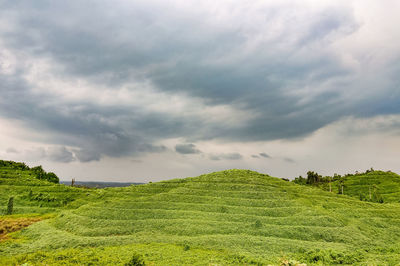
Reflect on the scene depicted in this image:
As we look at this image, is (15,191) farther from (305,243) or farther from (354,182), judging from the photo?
(354,182)

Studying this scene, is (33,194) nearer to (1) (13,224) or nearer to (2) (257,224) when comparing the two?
(1) (13,224)

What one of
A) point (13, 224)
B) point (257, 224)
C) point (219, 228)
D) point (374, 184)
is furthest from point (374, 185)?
point (13, 224)

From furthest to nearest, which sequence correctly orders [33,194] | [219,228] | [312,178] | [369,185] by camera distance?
[312,178] < [369,185] < [33,194] < [219,228]

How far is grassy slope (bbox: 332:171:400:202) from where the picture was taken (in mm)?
76425

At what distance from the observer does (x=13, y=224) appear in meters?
37.7

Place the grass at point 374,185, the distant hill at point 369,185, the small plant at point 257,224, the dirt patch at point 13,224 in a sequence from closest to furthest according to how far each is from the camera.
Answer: the small plant at point 257,224 → the dirt patch at point 13,224 → the distant hill at point 369,185 → the grass at point 374,185

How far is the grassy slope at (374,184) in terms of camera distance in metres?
76.4

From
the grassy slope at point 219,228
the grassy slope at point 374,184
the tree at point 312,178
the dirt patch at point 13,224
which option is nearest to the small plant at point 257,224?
the grassy slope at point 219,228

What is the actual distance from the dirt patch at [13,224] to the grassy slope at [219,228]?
7.29 feet

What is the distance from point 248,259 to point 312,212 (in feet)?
61.6

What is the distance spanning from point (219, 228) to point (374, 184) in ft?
243

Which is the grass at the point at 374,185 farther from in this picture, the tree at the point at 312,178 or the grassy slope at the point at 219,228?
the grassy slope at the point at 219,228

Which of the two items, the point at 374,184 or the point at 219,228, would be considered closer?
the point at 219,228

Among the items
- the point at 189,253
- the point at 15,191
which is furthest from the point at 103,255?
the point at 15,191
